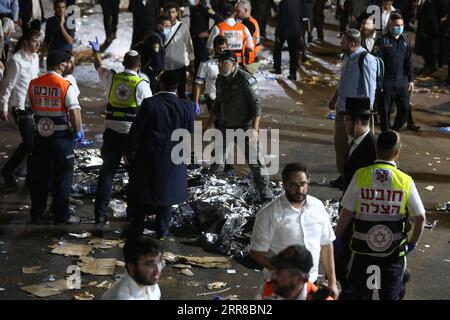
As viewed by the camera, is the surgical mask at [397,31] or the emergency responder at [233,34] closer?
the surgical mask at [397,31]

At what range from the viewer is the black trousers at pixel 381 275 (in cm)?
609

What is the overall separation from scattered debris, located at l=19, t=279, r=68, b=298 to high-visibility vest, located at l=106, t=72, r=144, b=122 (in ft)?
7.00

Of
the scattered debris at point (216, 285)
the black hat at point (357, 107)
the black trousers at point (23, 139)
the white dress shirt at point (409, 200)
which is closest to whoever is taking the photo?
the white dress shirt at point (409, 200)

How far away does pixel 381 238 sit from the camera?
606 cm

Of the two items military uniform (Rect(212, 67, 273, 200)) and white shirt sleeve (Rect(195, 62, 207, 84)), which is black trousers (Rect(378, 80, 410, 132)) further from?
military uniform (Rect(212, 67, 273, 200))

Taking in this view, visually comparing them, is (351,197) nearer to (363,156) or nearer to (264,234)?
(264,234)

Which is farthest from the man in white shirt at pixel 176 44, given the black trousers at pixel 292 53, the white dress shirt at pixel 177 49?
the black trousers at pixel 292 53

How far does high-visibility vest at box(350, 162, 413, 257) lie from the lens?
5.99 meters

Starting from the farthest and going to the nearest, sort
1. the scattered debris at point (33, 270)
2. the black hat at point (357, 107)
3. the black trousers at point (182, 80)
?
the black trousers at point (182, 80), the scattered debris at point (33, 270), the black hat at point (357, 107)

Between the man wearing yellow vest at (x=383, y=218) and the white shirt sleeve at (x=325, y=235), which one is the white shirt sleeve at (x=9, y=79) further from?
the white shirt sleeve at (x=325, y=235)

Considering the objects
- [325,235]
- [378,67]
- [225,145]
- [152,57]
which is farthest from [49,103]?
[378,67]

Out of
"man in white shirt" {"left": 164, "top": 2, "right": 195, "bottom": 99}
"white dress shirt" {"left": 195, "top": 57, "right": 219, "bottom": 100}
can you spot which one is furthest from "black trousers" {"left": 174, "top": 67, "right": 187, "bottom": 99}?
"white dress shirt" {"left": 195, "top": 57, "right": 219, "bottom": 100}

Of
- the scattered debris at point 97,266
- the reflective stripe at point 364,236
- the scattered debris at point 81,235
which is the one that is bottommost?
the scattered debris at point 97,266

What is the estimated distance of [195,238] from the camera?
881 centimetres
